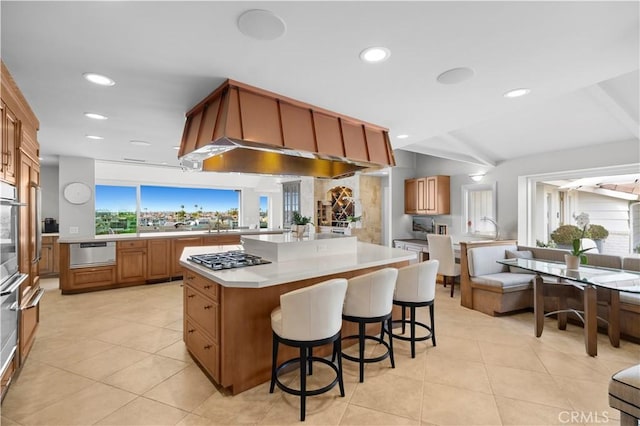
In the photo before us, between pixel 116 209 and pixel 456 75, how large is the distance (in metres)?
7.04

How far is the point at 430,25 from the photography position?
1.62m

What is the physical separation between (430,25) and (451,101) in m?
1.27

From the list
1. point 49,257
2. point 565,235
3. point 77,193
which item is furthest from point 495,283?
point 49,257

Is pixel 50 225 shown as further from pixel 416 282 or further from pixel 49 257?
pixel 416 282

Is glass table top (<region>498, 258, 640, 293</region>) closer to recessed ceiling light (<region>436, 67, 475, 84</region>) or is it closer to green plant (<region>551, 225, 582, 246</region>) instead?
green plant (<region>551, 225, 582, 246</region>)

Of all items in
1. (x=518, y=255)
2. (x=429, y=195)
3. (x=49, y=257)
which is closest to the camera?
(x=518, y=255)

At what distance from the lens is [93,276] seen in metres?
4.94

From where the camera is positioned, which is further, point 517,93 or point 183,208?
point 183,208

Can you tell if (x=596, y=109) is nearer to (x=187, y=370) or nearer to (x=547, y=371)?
(x=547, y=371)

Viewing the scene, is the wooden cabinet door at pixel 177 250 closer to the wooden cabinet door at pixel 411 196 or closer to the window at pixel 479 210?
the wooden cabinet door at pixel 411 196

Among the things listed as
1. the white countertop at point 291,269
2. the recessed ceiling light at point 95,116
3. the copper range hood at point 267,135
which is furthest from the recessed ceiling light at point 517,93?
the recessed ceiling light at point 95,116

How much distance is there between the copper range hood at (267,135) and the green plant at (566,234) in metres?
3.26

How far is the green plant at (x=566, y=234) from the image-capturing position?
444 cm

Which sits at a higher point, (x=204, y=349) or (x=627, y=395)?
(x=627, y=395)
